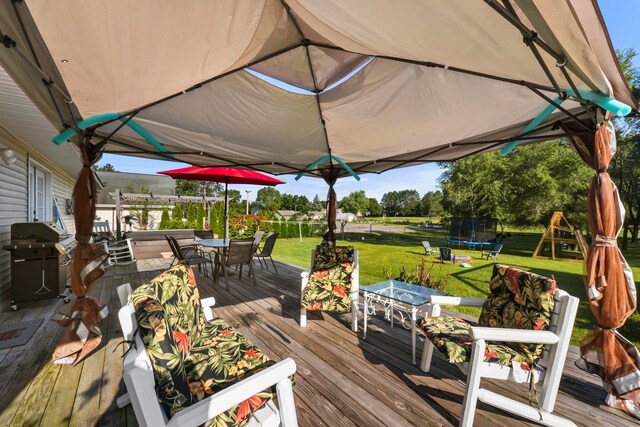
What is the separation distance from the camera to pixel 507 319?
231 centimetres

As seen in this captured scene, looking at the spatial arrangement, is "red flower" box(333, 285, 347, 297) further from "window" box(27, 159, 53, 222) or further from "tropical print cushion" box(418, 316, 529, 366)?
"window" box(27, 159, 53, 222)

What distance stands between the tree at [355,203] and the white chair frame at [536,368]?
39.7 m

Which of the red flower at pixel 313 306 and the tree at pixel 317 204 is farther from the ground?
the tree at pixel 317 204

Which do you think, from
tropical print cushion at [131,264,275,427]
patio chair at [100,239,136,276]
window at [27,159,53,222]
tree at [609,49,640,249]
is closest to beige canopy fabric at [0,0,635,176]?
tropical print cushion at [131,264,275,427]

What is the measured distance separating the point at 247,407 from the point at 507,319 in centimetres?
217

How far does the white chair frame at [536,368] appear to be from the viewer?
1873 millimetres

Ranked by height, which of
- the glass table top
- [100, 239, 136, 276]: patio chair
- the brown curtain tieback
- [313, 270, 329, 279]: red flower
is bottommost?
[100, 239, 136, 276]: patio chair

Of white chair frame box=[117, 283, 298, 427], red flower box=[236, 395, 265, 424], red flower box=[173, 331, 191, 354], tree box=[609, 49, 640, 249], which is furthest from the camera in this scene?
tree box=[609, 49, 640, 249]

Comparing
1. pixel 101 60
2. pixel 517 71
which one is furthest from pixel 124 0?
pixel 517 71

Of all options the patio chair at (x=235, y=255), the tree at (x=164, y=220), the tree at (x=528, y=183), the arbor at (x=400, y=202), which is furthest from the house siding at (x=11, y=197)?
the arbor at (x=400, y=202)

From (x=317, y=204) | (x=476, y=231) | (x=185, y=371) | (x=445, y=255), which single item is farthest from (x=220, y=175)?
(x=317, y=204)

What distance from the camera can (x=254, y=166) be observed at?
5133 mm

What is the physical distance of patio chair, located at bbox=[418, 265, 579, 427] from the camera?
188 centimetres

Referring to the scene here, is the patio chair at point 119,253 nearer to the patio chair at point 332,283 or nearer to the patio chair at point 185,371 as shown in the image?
the patio chair at point 332,283
